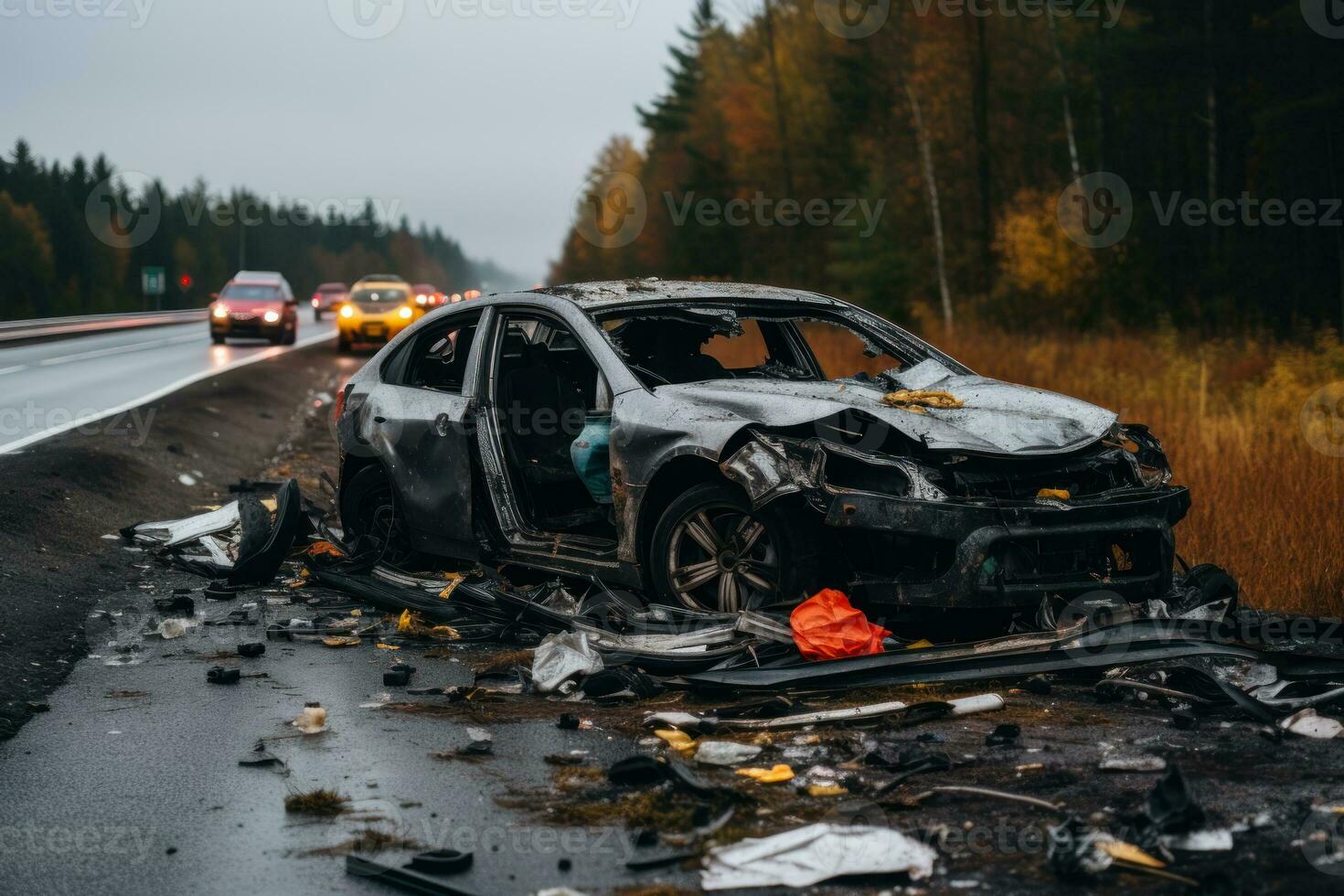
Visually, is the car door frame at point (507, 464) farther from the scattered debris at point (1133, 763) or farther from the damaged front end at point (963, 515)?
the scattered debris at point (1133, 763)

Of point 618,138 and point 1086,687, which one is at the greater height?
point 618,138

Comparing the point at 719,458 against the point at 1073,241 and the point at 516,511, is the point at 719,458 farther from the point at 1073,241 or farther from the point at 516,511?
the point at 1073,241

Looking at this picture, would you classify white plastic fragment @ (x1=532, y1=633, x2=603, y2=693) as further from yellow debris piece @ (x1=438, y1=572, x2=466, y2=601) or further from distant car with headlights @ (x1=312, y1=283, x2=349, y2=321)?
distant car with headlights @ (x1=312, y1=283, x2=349, y2=321)

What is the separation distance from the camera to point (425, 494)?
7941mm

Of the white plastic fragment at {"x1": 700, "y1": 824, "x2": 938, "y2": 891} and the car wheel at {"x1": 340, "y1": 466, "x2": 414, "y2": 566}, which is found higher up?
the car wheel at {"x1": 340, "y1": 466, "x2": 414, "y2": 566}

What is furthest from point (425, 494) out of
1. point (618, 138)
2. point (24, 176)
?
point (24, 176)

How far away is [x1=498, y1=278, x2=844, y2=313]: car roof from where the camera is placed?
745cm

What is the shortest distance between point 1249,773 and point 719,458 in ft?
8.33

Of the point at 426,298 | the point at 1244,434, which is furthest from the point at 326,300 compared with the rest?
the point at 1244,434

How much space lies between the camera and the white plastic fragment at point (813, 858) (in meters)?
3.67

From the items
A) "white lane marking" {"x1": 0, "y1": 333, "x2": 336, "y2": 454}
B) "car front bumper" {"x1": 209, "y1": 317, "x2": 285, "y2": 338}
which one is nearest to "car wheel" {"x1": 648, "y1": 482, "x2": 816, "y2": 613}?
"white lane marking" {"x1": 0, "y1": 333, "x2": 336, "y2": 454}

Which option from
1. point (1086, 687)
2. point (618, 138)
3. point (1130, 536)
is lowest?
point (1086, 687)

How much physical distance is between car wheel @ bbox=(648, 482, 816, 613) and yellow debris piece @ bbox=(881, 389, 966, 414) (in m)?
0.84

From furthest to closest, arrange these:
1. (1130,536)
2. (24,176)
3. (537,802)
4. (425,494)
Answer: (24,176), (425,494), (1130,536), (537,802)
